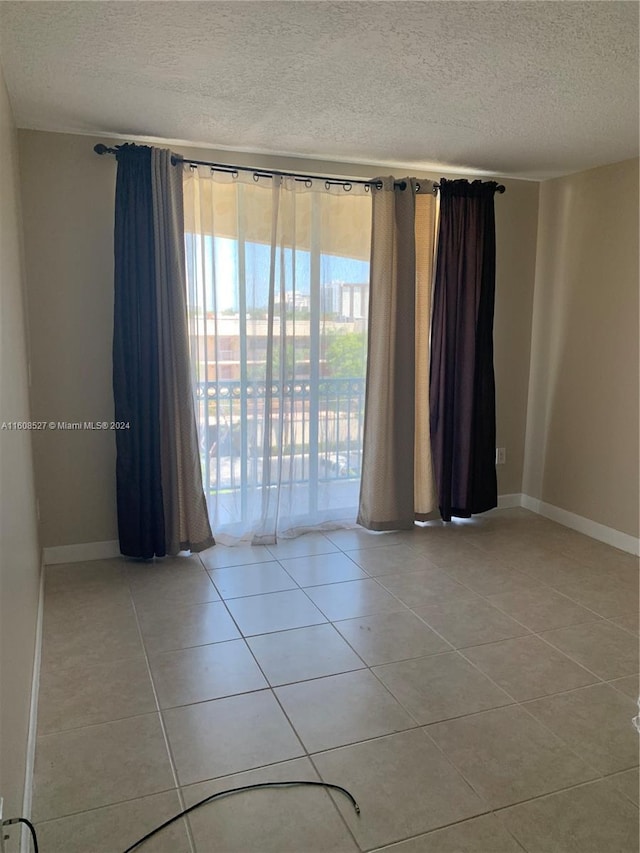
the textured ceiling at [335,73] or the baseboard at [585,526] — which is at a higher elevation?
the textured ceiling at [335,73]

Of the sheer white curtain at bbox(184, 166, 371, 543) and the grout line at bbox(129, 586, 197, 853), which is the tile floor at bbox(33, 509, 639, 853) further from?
the sheer white curtain at bbox(184, 166, 371, 543)

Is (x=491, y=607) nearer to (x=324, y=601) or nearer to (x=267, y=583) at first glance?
(x=324, y=601)

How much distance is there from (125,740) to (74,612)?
1030 mm

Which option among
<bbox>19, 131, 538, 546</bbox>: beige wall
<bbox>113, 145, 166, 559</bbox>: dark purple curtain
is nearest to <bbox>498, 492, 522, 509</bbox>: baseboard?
<bbox>113, 145, 166, 559</bbox>: dark purple curtain

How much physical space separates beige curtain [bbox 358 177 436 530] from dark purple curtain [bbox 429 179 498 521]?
3.1 inches

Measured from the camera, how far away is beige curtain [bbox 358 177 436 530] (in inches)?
154

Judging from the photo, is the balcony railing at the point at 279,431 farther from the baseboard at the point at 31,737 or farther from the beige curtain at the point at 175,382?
the baseboard at the point at 31,737

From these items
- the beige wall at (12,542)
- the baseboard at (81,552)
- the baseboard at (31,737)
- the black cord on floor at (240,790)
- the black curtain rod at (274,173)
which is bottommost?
the black cord on floor at (240,790)

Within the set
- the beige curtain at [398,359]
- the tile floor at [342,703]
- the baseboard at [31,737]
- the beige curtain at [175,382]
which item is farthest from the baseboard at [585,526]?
the baseboard at [31,737]

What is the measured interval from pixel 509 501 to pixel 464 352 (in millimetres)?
1294

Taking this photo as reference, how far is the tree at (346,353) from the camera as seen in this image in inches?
159

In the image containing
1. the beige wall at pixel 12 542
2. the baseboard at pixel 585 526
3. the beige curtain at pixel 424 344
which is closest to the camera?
the beige wall at pixel 12 542

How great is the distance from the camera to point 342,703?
7.69ft

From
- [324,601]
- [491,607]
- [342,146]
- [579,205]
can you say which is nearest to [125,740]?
[324,601]
